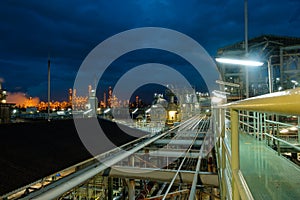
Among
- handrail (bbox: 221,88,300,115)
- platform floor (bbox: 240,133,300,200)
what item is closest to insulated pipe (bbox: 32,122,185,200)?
platform floor (bbox: 240,133,300,200)

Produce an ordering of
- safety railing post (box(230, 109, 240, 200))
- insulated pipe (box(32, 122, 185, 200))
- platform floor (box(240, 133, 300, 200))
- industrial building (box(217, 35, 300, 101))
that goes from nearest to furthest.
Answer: safety railing post (box(230, 109, 240, 200)), platform floor (box(240, 133, 300, 200)), insulated pipe (box(32, 122, 185, 200)), industrial building (box(217, 35, 300, 101))

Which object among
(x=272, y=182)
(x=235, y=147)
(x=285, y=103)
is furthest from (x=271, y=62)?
(x=285, y=103)

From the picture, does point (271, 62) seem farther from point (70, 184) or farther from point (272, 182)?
point (70, 184)

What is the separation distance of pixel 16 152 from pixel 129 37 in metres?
19.7

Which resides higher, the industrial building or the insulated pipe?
the industrial building

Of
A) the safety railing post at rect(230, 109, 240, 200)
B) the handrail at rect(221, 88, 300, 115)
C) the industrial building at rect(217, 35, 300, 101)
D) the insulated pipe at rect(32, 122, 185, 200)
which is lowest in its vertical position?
the insulated pipe at rect(32, 122, 185, 200)

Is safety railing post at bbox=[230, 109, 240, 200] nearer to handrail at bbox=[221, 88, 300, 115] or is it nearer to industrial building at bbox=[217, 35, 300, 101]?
handrail at bbox=[221, 88, 300, 115]

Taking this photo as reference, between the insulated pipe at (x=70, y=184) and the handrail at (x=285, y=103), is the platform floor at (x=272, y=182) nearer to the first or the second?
the handrail at (x=285, y=103)

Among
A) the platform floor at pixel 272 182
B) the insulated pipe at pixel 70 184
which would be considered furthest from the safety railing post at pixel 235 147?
the insulated pipe at pixel 70 184

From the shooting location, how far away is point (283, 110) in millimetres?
440

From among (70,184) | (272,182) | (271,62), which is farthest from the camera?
(271,62)

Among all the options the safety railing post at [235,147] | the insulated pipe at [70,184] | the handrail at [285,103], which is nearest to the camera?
the handrail at [285,103]

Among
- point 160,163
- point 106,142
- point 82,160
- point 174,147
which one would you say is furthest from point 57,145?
point 174,147

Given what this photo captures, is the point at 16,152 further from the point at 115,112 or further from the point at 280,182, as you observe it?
the point at 115,112
